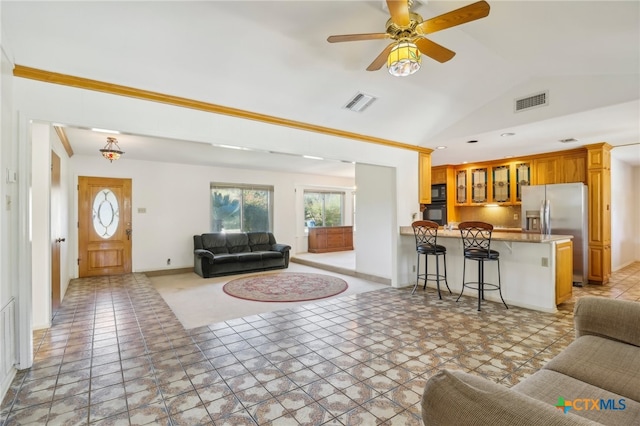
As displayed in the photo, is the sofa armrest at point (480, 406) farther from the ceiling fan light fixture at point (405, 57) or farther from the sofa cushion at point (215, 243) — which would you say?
the sofa cushion at point (215, 243)

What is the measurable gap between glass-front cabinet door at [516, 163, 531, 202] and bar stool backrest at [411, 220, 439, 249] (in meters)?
2.76

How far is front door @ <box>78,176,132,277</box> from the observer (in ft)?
20.9

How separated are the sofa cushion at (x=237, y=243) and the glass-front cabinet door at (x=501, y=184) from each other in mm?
5799

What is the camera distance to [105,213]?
659 cm

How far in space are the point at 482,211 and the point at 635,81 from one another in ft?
14.8

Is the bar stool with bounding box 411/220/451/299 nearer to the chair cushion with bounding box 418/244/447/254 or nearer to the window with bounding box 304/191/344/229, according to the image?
the chair cushion with bounding box 418/244/447/254

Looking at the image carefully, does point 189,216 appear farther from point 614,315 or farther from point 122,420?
point 614,315

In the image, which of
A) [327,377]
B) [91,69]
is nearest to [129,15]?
[91,69]

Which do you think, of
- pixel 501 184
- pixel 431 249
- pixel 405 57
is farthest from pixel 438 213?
pixel 405 57

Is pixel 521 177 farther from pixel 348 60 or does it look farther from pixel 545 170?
pixel 348 60

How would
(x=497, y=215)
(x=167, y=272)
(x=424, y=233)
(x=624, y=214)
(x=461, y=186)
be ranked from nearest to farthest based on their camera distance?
(x=424, y=233)
(x=167, y=272)
(x=624, y=214)
(x=497, y=215)
(x=461, y=186)

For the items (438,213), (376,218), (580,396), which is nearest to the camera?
(580,396)

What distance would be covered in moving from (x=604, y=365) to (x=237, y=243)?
6807 millimetres

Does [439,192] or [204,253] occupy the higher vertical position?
[439,192]
